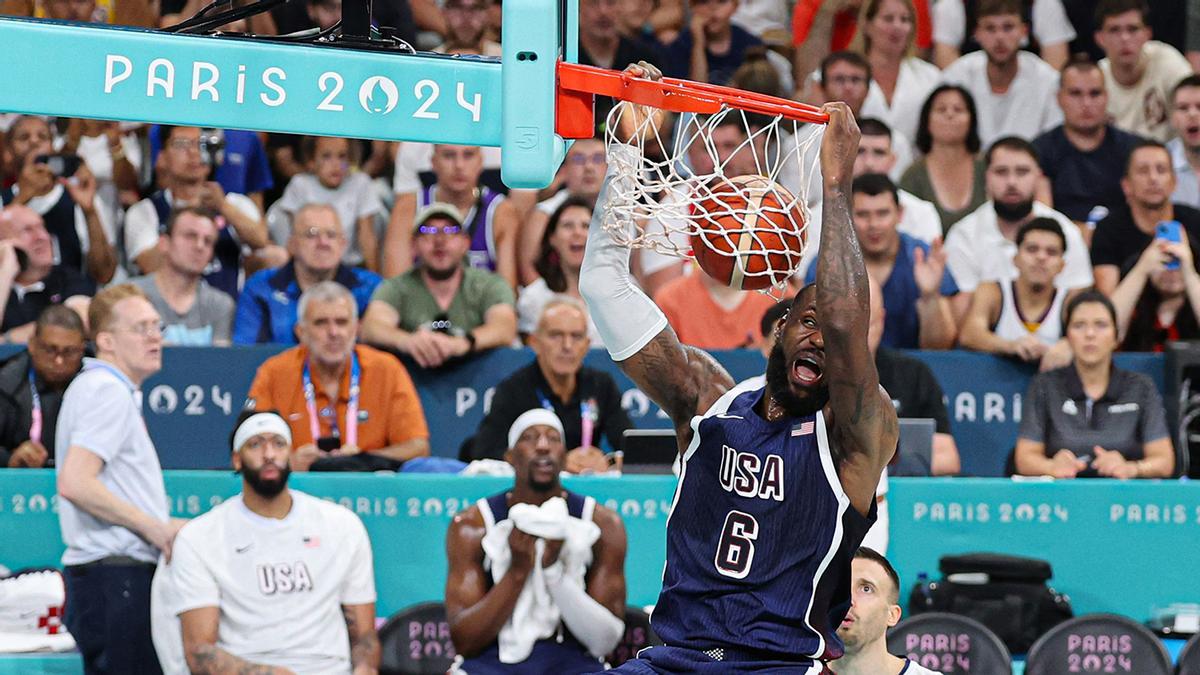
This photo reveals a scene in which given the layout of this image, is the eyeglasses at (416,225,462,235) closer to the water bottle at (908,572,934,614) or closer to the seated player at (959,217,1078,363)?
the seated player at (959,217,1078,363)

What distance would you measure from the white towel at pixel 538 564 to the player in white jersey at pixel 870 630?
1839 mm

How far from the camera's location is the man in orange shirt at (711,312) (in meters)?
10.6

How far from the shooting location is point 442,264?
35.3 feet

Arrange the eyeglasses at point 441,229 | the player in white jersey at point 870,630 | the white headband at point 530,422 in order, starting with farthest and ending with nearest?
the eyeglasses at point 441,229
the white headband at point 530,422
the player in white jersey at point 870,630

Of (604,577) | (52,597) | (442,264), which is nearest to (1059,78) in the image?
(442,264)

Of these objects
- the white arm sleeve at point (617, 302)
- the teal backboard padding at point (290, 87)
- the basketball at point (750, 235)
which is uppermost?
the teal backboard padding at point (290, 87)

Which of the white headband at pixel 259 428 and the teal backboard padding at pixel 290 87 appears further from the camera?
the white headband at pixel 259 428

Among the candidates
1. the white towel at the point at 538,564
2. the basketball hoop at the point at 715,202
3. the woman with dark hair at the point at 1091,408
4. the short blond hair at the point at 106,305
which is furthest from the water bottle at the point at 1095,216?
the basketball hoop at the point at 715,202

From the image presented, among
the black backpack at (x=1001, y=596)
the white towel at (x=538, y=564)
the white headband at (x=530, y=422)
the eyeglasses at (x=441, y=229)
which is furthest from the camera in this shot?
the eyeglasses at (x=441, y=229)

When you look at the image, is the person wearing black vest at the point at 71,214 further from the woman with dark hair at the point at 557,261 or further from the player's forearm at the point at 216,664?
the player's forearm at the point at 216,664

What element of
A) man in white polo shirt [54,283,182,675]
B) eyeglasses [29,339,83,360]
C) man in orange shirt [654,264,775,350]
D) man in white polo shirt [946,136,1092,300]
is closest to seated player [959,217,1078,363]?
man in white polo shirt [946,136,1092,300]

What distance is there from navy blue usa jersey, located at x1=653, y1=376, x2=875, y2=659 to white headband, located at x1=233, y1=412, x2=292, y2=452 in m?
→ 4.00

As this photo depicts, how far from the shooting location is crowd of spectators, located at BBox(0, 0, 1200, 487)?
1007 cm

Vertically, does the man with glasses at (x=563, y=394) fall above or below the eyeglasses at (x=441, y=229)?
below
